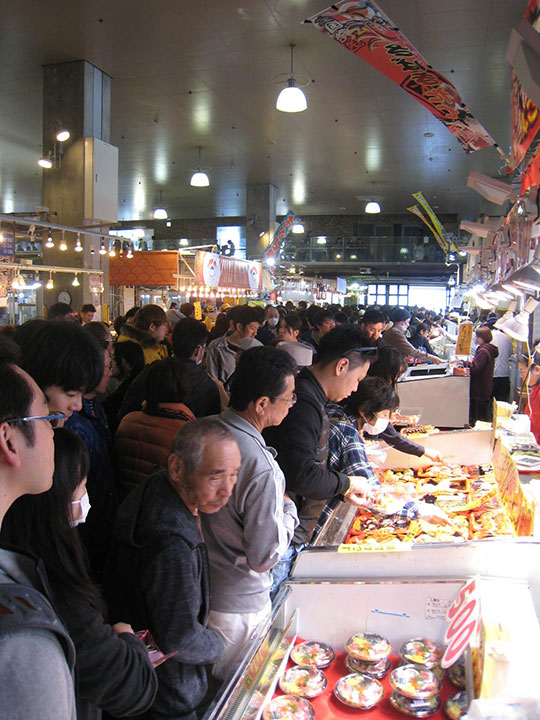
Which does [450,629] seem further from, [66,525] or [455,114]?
[455,114]

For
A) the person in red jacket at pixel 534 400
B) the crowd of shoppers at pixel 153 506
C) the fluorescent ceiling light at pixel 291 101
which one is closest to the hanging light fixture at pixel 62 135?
the fluorescent ceiling light at pixel 291 101

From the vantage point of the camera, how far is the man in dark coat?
174 cm

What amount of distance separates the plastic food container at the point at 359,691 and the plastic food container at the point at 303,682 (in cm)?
6

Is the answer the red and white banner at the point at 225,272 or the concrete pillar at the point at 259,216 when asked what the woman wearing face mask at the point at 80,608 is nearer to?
the red and white banner at the point at 225,272

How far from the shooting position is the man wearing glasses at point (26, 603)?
0.93 m

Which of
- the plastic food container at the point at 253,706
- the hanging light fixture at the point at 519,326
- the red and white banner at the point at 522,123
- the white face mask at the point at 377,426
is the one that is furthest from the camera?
the hanging light fixture at the point at 519,326

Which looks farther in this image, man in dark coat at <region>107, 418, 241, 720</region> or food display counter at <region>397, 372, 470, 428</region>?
food display counter at <region>397, 372, 470, 428</region>

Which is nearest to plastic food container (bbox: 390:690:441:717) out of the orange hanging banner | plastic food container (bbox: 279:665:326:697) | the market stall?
plastic food container (bbox: 279:665:326:697)

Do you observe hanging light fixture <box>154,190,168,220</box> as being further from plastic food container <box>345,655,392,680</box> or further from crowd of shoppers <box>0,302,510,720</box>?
plastic food container <box>345,655,392,680</box>

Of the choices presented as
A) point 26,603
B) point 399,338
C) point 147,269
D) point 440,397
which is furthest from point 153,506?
point 147,269

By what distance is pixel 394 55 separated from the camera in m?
4.40

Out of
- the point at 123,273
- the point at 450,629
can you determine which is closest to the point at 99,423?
the point at 450,629

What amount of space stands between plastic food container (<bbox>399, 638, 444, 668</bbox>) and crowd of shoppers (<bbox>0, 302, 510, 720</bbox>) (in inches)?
21.7

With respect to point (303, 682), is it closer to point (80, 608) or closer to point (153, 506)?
point (153, 506)
